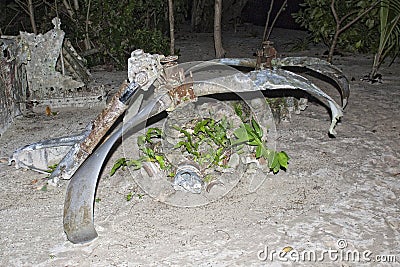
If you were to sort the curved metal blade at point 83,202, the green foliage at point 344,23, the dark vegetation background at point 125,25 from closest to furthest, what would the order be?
the curved metal blade at point 83,202 → the dark vegetation background at point 125,25 → the green foliage at point 344,23

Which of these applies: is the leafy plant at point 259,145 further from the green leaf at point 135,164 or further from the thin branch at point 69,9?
the thin branch at point 69,9

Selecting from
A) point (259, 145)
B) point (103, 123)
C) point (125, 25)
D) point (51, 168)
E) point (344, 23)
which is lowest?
point (51, 168)

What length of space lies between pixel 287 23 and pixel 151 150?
6.63 m

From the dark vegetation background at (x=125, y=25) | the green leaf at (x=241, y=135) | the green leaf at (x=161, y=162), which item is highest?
the dark vegetation background at (x=125, y=25)

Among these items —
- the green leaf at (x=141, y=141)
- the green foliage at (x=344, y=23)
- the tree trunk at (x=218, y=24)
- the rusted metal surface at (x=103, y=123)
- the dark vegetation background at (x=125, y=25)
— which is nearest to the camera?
the rusted metal surface at (x=103, y=123)

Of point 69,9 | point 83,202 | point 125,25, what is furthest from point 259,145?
point 69,9

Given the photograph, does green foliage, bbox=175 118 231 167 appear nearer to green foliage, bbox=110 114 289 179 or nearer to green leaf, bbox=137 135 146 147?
green foliage, bbox=110 114 289 179

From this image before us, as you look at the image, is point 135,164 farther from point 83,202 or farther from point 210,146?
point 83,202

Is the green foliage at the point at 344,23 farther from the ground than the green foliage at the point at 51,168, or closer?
farther from the ground

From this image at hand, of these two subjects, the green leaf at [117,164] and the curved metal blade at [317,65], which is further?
the curved metal blade at [317,65]

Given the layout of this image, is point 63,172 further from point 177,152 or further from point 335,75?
point 335,75

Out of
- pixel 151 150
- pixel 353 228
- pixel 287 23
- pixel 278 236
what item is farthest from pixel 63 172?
pixel 287 23

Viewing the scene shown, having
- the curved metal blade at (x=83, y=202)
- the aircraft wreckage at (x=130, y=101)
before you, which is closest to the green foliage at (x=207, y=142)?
the aircraft wreckage at (x=130, y=101)

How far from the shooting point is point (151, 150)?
8.55ft
